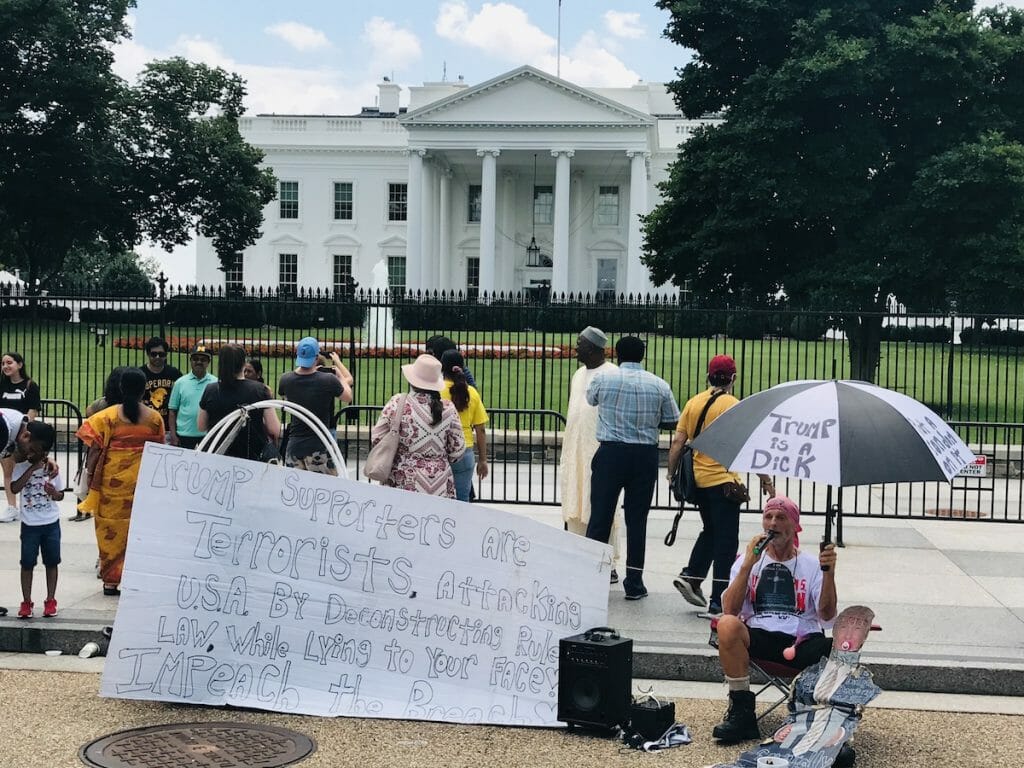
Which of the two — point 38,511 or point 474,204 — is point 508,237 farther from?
point 38,511

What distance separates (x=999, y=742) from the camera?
244 inches

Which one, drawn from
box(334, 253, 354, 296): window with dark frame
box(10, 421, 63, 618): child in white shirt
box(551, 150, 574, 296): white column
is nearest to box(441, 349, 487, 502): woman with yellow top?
box(10, 421, 63, 618): child in white shirt

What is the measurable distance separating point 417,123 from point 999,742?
61.6 metres

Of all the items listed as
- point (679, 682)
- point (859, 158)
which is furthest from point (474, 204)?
point (679, 682)

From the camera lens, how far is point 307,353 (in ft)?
32.3

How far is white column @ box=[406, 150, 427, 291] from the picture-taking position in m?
65.6

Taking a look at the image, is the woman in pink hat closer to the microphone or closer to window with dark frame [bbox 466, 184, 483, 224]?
the microphone

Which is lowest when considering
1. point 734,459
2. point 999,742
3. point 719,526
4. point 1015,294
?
point 999,742

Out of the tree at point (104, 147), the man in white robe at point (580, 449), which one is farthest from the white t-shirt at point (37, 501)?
the tree at point (104, 147)

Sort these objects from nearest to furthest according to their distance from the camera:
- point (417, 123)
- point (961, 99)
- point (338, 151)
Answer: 1. point (961, 99)
2. point (417, 123)
3. point (338, 151)

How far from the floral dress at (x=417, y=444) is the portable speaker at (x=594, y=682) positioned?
2.03 meters

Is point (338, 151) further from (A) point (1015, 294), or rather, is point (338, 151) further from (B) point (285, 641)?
(B) point (285, 641)

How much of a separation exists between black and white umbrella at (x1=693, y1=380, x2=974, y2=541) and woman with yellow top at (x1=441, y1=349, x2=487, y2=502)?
311 cm

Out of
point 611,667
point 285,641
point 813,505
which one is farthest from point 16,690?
point 813,505
